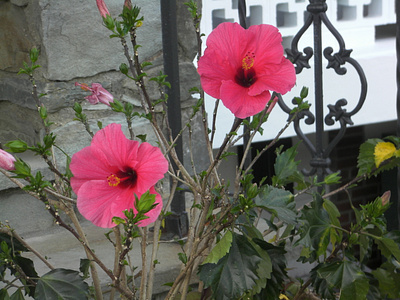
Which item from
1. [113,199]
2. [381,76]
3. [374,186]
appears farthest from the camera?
[374,186]

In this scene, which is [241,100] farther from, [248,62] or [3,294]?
[3,294]

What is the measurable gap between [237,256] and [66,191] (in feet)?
1.10

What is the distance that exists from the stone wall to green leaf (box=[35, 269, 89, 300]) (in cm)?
87

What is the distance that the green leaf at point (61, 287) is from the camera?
1.08 metres

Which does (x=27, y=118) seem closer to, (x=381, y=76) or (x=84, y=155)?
(x=84, y=155)

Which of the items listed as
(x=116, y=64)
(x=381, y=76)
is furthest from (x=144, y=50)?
(x=381, y=76)

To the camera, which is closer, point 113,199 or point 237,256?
point 113,199

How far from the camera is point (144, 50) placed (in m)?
2.12

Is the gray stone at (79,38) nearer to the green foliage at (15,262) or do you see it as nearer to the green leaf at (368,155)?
the green foliage at (15,262)

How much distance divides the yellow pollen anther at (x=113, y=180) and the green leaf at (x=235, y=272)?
0.87ft

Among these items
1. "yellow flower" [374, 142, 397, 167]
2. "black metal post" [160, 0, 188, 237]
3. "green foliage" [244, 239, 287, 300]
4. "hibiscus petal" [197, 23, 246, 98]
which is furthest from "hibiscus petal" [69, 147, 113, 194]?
"black metal post" [160, 0, 188, 237]

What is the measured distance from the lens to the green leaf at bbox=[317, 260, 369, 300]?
3.88ft

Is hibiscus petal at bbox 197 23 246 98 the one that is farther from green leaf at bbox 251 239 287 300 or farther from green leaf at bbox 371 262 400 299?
green leaf at bbox 371 262 400 299

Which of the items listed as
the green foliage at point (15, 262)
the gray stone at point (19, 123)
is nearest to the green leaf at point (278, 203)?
the green foliage at point (15, 262)
